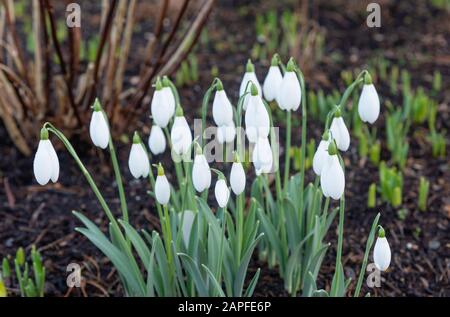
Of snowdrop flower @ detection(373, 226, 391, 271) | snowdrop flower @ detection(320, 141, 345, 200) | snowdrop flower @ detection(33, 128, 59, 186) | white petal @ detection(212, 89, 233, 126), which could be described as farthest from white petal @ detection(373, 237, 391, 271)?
snowdrop flower @ detection(33, 128, 59, 186)

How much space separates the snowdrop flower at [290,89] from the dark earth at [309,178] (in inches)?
33.9

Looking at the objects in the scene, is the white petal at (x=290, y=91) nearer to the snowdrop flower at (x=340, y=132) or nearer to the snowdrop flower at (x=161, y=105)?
the snowdrop flower at (x=340, y=132)

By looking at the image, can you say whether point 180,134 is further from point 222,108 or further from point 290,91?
point 290,91

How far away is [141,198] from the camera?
328 centimetres

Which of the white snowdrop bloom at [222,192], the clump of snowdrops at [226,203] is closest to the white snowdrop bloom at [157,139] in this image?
the clump of snowdrops at [226,203]

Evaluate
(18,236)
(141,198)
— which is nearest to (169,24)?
(141,198)

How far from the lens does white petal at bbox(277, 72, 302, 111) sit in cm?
216

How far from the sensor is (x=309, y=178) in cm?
338

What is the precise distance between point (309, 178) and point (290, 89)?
4.14 ft

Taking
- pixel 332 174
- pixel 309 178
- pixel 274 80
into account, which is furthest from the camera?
pixel 309 178

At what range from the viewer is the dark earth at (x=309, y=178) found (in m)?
2.86

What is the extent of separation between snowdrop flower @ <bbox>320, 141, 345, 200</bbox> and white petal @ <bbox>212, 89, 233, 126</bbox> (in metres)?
0.38

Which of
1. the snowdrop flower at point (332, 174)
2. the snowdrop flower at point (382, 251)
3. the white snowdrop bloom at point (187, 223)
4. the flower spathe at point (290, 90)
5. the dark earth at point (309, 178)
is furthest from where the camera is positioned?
the dark earth at point (309, 178)

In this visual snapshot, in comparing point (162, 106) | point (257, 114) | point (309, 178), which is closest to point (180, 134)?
point (162, 106)
